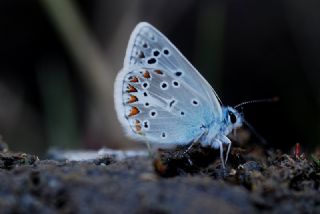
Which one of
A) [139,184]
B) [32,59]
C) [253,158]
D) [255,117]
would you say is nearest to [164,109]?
[253,158]

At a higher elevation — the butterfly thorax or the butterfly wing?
the butterfly wing

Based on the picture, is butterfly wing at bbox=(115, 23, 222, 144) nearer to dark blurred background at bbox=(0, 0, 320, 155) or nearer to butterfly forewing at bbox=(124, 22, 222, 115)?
butterfly forewing at bbox=(124, 22, 222, 115)

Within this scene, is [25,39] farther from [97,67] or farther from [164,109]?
[164,109]

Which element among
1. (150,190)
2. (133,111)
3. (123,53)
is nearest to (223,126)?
(133,111)

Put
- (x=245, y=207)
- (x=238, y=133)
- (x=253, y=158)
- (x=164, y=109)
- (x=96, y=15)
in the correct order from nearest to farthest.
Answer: (x=245, y=207) < (x=253, y=158) < (x=164, y=109) < (x=238, y=133) < (x=96, y=15)

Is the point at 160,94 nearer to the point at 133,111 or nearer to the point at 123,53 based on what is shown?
the point at 133,111

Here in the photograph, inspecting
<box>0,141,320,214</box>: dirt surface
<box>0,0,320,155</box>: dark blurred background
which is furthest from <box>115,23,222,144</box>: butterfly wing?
<box>0,0,320,155</box>: dark blurred background

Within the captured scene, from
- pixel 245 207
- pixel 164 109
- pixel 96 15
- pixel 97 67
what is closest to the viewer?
pixel 245 207
